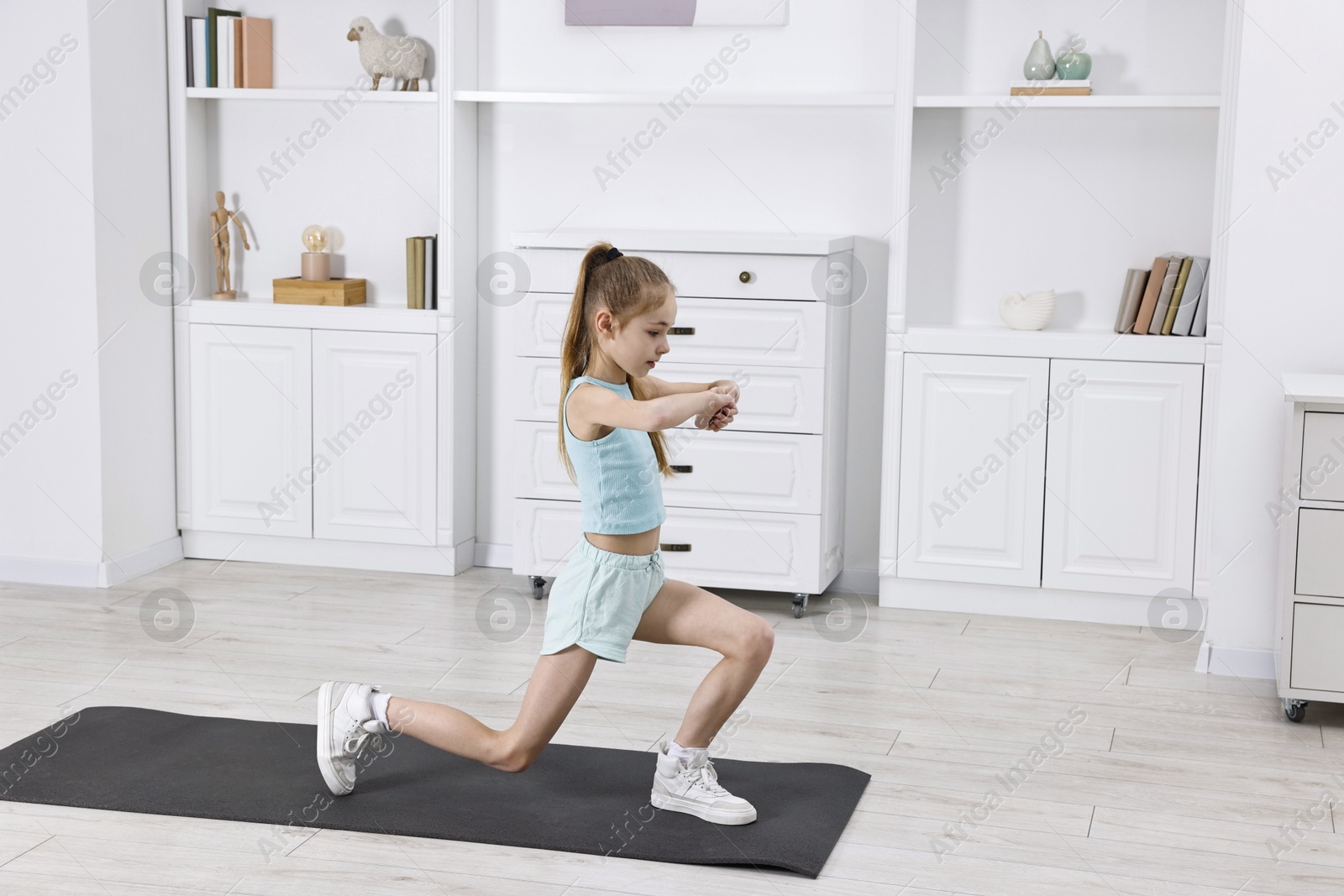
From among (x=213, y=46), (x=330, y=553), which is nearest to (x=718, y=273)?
(x=330, y=553)

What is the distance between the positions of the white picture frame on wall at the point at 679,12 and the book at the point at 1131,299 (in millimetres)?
1255

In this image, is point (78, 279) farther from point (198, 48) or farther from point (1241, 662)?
point (1241, 662)

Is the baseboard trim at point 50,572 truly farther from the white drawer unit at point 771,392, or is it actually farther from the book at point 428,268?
the white drawer unit at point 771,392

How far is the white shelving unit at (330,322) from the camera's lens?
166 inches

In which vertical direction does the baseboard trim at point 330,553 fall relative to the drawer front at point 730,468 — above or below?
below

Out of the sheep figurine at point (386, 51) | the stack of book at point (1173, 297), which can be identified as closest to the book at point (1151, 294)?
the stack of book at point (1173, 297)

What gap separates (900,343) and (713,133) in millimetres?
→ 894

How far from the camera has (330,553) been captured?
14.3 feet

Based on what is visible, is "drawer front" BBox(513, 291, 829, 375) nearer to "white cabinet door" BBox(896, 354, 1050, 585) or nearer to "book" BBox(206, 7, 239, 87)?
"white cabinet door" BBox(896, 354, 1050, 585)

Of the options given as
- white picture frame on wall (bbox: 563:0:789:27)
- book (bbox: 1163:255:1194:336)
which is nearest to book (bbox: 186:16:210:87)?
white picture frame on wall (bbox: 563:0:789:27)

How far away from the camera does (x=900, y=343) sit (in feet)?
12.7

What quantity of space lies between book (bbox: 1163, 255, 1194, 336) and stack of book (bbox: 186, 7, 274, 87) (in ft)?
9.26

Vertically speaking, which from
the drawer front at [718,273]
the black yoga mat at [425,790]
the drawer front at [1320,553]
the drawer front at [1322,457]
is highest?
the drawer front at [718,273]

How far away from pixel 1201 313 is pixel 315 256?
2650mm
